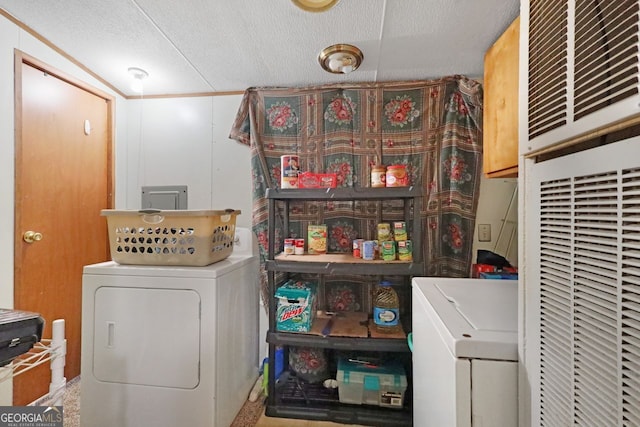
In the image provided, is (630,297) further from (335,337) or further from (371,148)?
(371,148)

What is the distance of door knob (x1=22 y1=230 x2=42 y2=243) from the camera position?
1538 mm

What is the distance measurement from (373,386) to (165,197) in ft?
6.28

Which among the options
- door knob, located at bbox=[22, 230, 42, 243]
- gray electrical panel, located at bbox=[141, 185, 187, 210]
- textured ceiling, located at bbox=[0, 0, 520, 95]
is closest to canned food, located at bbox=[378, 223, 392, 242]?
textured ceiling, located at bbox=[0, 0, 520, 95]

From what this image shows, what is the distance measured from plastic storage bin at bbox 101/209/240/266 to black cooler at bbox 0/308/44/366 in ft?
1.98

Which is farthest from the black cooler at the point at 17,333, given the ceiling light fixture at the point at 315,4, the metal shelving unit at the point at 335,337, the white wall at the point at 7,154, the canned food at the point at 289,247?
the ceiling light fixture at the point at 315,4

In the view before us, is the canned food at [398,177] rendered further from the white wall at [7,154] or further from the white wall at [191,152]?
the white wall at [7,154]

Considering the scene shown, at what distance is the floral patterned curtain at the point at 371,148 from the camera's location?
186 centimetres

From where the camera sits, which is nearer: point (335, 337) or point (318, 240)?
point (335, 337)

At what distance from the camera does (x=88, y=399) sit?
1.42 m

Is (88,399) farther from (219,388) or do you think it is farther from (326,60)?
(326,60)

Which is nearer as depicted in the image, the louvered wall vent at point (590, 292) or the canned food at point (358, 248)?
the louvered wall vent at point (590, 292)

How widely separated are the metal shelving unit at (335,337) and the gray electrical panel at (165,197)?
898 mm

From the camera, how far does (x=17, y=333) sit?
805mm

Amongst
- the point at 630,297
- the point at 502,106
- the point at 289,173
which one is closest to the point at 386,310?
the point at 289,173
